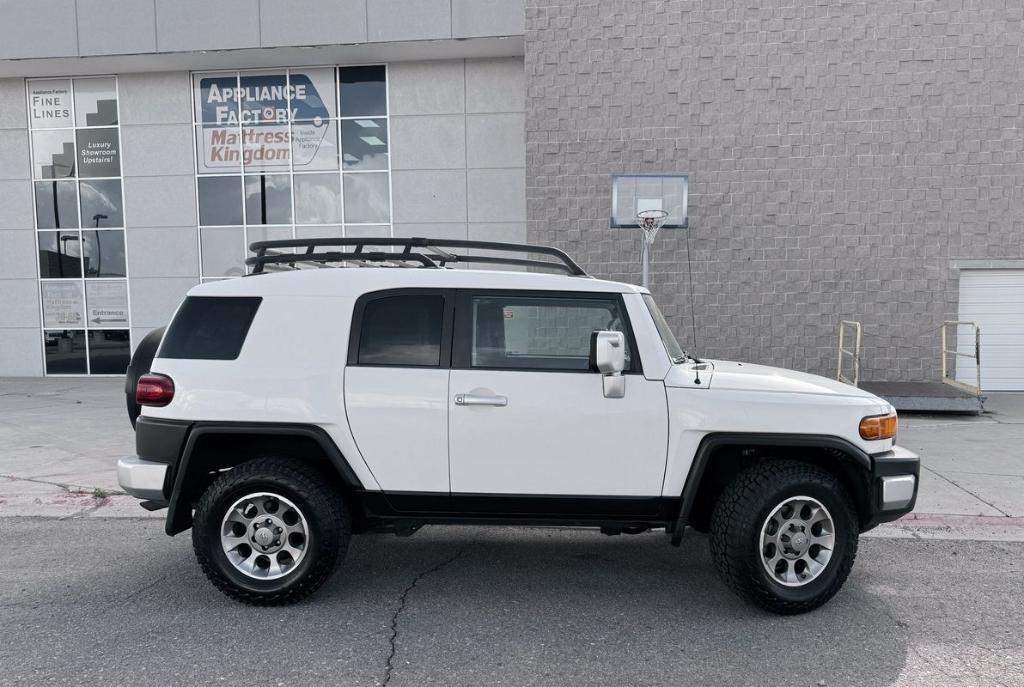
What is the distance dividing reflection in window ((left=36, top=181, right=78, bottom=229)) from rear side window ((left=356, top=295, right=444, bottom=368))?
47.6 feet

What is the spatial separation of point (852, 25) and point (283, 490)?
12.3 metres

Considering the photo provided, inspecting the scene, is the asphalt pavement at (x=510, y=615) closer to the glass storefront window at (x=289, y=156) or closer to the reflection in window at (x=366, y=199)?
the reflection in window at (x=366, y=199)

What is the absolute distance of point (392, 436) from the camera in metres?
3.84

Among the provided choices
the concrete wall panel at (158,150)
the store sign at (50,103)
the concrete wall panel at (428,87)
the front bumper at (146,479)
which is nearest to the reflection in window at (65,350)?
the concrete wall panel at (158,150)

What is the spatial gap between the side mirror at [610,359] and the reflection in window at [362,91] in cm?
1196

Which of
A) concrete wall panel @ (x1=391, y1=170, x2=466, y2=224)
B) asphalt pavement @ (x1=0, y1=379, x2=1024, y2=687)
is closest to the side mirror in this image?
asphalt pavement @ (x1=0, y1=379, x2=1024, y2=687)

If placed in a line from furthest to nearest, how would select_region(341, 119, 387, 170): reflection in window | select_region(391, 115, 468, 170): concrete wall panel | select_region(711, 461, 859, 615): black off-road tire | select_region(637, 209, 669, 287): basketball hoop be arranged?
select_region(341, 119, 387, 170): reflection in window → select_region(391, 115, 468, 170): concrete wall panel → select_region(637, 209, 669, 287): basketball hoop → select_region(711, 461, 859, 615): black off-road tire

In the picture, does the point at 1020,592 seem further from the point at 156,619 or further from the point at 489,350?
the point at 156,619

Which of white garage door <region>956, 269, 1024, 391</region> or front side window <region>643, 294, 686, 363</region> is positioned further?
white garage door <region>956, 269, 1024, 391</region>

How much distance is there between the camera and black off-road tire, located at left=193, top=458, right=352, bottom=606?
381 centimetres

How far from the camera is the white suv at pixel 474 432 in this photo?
3.77 metres

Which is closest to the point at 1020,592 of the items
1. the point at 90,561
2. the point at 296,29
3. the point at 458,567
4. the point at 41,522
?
the point at 458,567

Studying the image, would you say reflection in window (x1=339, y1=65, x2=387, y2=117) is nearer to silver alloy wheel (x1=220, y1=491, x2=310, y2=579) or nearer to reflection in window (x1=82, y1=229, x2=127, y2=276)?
reflection in window (x1=82, y1=229, x2=127, y2=276)

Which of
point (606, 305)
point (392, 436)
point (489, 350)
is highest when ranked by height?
point (606, 305)
